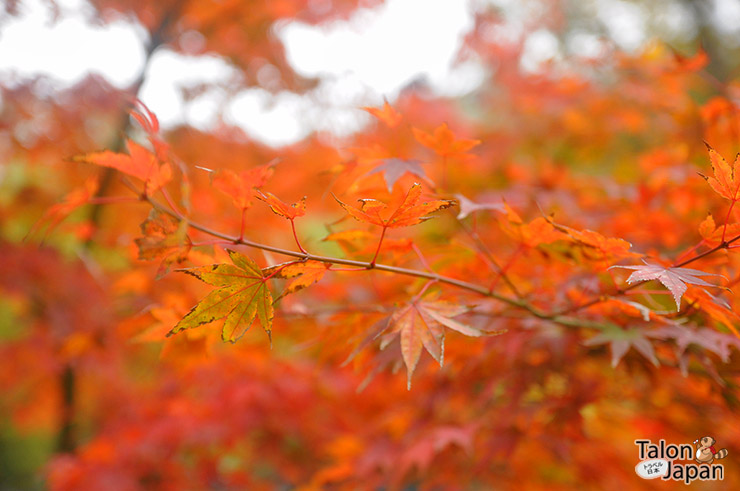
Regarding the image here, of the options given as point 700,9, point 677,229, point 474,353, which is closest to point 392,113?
point 474,353

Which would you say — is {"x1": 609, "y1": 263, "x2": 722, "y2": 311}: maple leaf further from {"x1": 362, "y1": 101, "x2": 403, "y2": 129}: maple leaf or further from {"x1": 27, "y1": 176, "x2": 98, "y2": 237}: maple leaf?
{"x1": 27, "y1": 176, "x2": 98, "y2": 237}: maple leaf

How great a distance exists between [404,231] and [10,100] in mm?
1953

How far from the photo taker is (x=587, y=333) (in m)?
1.14

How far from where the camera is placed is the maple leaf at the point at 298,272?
0.68m

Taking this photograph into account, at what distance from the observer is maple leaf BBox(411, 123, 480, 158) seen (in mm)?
934

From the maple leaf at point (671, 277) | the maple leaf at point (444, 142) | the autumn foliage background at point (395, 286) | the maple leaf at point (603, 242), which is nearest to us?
the maple leaf at point (671, 277)

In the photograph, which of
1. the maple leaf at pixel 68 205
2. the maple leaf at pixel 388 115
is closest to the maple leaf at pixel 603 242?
the maple leaf at pixel 388 115

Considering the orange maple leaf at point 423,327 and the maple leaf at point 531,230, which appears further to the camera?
the maple leaf at point 531,230

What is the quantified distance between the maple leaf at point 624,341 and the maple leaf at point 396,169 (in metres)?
0.45

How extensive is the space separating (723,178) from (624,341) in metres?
0.34

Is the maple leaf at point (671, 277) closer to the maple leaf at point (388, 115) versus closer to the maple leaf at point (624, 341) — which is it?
the maple leaf at point (624, 341)

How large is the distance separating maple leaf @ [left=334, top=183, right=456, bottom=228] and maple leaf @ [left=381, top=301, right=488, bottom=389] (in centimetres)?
15

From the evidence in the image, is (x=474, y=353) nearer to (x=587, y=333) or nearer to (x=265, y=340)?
(x=587, y=333)

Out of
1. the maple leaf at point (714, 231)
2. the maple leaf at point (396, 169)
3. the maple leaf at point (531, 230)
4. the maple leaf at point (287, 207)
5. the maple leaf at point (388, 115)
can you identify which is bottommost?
the maple leaf at point (287, 207)
